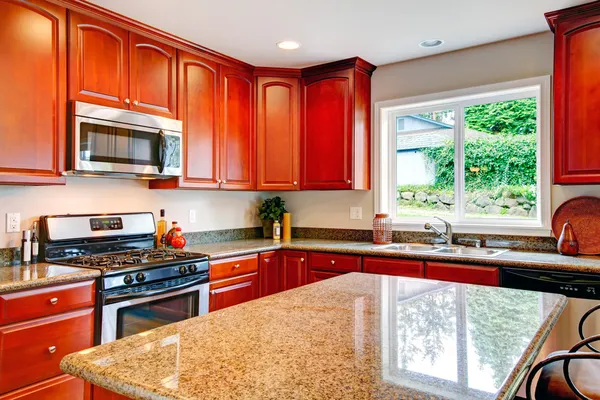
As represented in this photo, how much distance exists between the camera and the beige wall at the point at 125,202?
98.7 inches

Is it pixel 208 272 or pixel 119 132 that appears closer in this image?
pixel 119 132

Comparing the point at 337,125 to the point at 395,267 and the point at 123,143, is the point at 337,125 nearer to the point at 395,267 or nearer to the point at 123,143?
the point at 395,267

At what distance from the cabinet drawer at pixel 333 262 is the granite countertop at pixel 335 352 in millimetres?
1560

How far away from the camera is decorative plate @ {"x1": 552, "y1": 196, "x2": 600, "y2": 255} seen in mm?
2748

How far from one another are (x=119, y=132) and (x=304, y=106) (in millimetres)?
1642

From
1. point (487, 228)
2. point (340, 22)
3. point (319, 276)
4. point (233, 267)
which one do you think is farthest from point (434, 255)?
point (340, 22)

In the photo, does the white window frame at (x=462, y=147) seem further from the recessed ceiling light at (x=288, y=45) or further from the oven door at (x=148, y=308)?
the oven door at (x=148, y=308)

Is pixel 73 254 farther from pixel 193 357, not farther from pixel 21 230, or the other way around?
pixel 193 357

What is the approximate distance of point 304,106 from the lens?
376 cm

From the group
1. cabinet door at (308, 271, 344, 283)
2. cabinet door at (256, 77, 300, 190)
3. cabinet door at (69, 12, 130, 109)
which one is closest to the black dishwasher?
cabinet door at (308, 271, 344, 283)

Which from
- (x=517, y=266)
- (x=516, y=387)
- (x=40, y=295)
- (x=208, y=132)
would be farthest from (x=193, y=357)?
(x=208, y=132)

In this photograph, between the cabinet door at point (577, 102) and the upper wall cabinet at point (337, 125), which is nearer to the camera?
the cabinet door at point (577, 102)

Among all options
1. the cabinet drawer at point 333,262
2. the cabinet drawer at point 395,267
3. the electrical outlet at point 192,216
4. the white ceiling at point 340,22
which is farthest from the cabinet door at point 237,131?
the cabinet drawer at point 395,267

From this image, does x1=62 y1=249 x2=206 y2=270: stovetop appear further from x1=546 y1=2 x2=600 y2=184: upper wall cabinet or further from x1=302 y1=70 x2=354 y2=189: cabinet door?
x1=546 y1=2 x2=600 y2=184: upper wall cabinet
